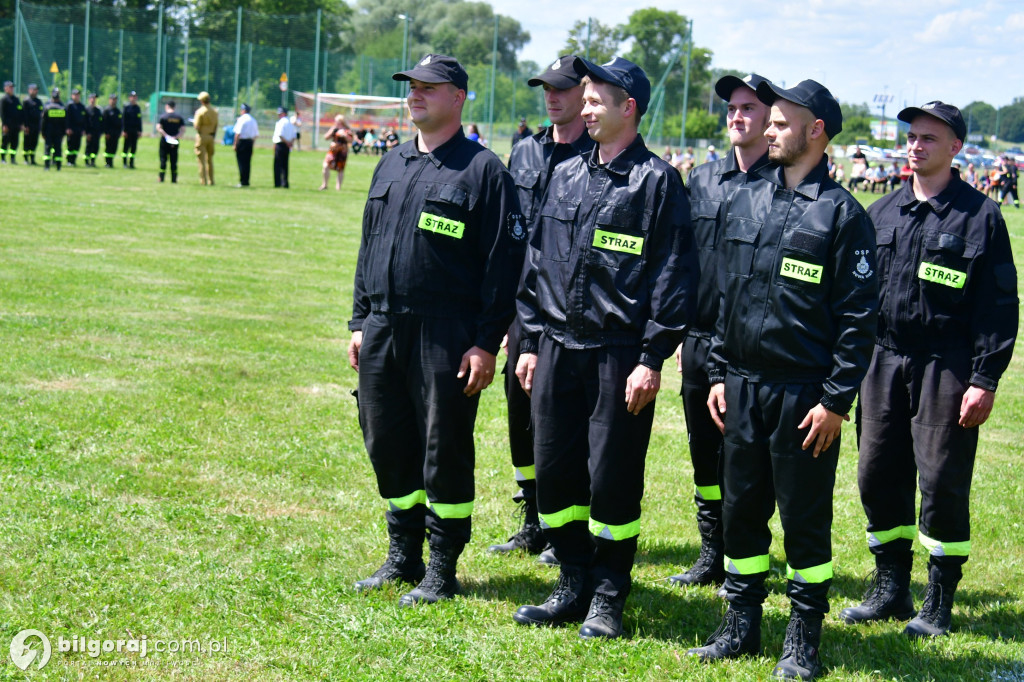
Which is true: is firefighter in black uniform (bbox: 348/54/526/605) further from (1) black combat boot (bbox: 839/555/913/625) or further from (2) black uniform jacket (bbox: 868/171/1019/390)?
(1) black combat boot (bbox: 839/555/913/625)

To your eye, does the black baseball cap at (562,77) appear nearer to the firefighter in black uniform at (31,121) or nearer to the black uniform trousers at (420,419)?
the black uniform trousers at (420,419)

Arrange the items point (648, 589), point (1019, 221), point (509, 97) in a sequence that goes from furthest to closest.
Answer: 1. point (509, 97)
2. point (1019, 221)
3. point (648, 589)

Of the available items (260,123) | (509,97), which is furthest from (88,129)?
(509,97)

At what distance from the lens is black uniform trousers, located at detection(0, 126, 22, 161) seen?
93.4 feet

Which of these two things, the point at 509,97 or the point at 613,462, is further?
the point at 509,97

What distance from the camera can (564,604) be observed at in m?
4.80

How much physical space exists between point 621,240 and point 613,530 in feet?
4.17

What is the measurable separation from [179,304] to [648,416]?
822cm

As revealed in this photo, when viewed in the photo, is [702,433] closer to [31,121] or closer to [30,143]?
[31,121]

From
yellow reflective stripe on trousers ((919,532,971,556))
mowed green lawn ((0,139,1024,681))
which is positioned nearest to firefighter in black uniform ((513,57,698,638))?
mowed green lawn ((0,139,1024,681))

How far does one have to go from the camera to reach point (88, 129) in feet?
95.8

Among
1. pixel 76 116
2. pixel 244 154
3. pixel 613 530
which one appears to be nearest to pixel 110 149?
pixel 76 116

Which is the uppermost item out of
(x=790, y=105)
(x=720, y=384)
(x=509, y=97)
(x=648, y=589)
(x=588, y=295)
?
(x=509, y=97)

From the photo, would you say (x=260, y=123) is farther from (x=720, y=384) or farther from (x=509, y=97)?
(x=720, y=384)
